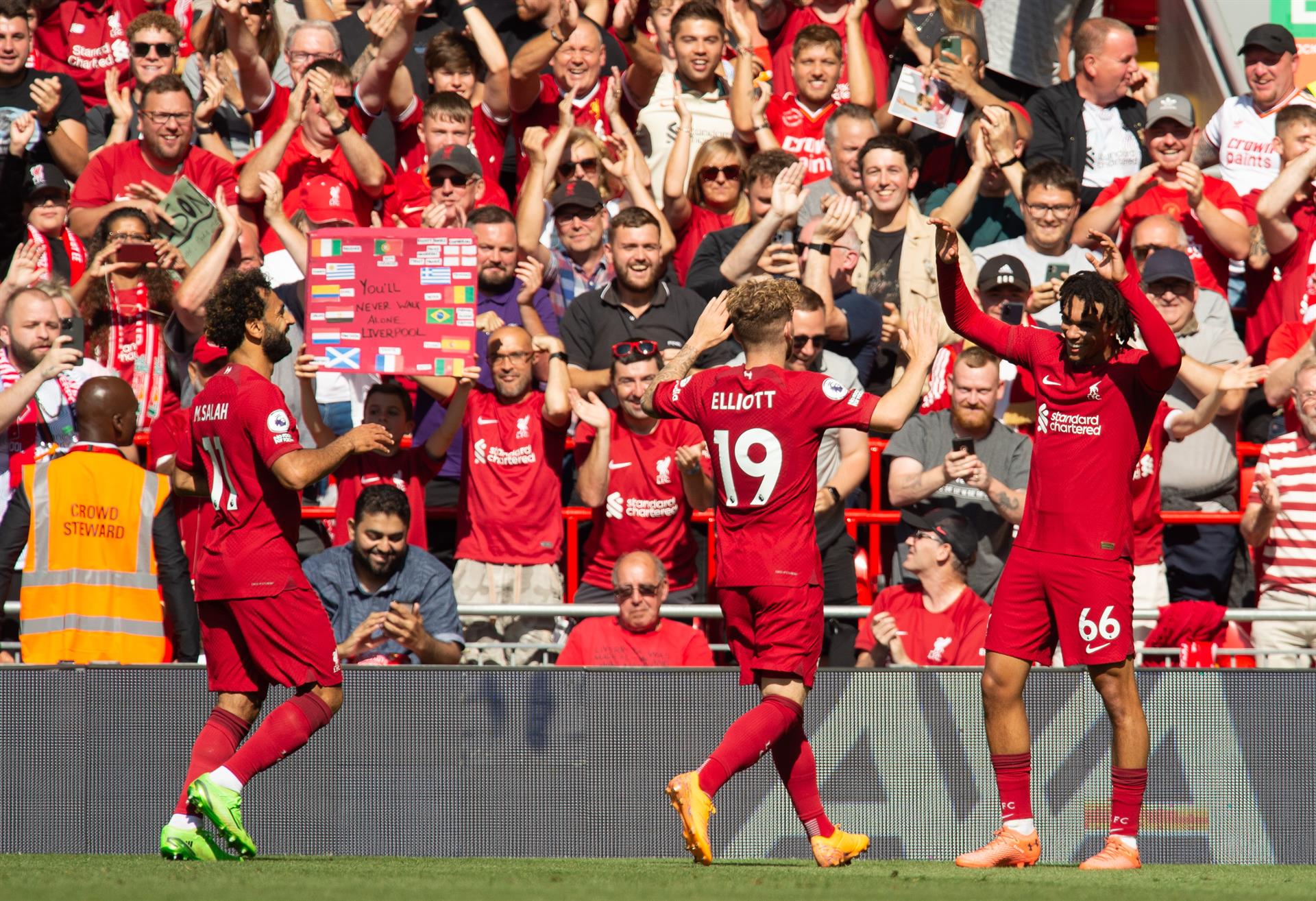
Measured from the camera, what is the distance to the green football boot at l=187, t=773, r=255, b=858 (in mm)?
6500

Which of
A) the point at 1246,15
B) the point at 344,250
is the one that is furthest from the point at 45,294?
the point at 1246,15

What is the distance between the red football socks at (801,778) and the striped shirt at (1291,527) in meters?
3.28

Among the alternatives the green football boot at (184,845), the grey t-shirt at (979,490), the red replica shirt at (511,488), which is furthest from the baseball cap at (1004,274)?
the green football boot at (184,845)

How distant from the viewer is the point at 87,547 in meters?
8.59

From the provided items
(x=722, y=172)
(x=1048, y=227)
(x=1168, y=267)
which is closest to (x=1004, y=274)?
(x=1048, y=227)

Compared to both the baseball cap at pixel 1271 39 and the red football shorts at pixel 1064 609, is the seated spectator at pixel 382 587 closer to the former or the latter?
the red football shorts at pixel 1064 609

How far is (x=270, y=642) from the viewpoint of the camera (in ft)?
22.6

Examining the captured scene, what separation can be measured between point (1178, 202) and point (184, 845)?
289 inches

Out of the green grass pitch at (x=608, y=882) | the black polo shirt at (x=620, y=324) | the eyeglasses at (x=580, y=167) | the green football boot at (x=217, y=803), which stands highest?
the eyeglasses at (x=580, y=167)

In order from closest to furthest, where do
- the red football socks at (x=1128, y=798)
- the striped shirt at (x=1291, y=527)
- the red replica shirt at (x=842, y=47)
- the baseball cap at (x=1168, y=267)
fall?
the red football socks at (x=1128, y=798) → the striped shirt at (x=1291, y=527) → the baseball cap at (x=1168, y=267) → the red replica shirt at (x=842, y=47)

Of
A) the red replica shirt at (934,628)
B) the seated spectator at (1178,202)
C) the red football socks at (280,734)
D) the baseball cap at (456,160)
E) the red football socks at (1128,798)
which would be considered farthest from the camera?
the baseball cap at (456,160)

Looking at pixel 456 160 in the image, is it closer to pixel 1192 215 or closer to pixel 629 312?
pixel 629 312

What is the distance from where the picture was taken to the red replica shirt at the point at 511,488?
9.55 metres

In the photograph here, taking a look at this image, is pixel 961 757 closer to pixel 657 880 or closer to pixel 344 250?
pixel 657 880
